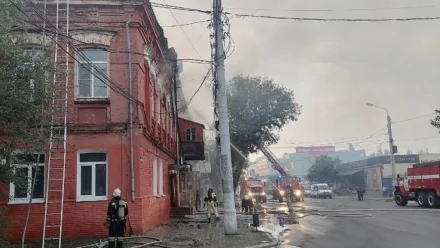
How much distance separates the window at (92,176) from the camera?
15555 mm

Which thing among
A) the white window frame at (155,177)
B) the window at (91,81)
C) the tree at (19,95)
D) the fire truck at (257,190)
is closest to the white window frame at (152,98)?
the white window frame at (155,177)

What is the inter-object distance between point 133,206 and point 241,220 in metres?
7.14

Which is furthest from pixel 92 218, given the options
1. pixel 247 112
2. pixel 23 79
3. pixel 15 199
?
pixel 247 112

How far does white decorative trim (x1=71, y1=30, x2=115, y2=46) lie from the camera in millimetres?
15898

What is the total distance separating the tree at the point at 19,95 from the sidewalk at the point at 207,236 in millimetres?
4951

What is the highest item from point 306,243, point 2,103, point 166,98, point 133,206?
point 166,98

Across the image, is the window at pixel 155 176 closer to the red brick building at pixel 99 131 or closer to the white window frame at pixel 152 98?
the white window frame at pixel 152 98

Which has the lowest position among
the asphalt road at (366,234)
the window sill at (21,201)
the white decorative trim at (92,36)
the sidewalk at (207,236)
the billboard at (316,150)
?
the asphalt road at (366,234)

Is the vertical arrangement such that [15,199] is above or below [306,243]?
above

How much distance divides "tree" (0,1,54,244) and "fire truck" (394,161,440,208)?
2487 cm

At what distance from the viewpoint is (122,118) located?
51.8 ft

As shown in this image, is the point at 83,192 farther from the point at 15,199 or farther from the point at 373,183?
the point at 373,183

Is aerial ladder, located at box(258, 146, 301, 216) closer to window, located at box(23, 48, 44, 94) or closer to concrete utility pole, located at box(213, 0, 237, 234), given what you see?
concrete utility pole, located at box(213, 0, 237, 234)

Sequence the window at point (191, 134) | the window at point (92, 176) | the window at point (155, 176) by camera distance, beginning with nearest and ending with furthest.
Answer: the window at point (92, 176) → the window at point (155, 176) → the window at point (191, 134)
